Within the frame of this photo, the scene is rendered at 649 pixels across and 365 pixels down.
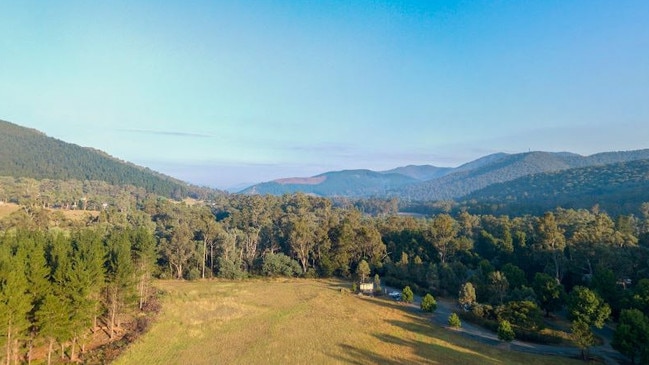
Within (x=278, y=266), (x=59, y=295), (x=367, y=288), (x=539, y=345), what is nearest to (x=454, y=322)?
(x=539, y=345)

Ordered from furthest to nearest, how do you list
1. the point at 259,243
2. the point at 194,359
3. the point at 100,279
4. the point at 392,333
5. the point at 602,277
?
the point at 259,243 → the point at 602,277 → the point at 392,333 → the point at 100,279 → the point at 194,359

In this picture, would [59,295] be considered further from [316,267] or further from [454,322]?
[316,267]

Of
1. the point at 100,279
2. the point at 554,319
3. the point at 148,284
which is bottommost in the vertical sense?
the point at 554,319

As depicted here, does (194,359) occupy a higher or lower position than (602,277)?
lower

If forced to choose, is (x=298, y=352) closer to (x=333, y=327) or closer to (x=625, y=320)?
(x=333, y=327)

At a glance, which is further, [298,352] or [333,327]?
[333,327]

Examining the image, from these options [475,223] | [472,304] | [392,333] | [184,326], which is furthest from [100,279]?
[475,223]

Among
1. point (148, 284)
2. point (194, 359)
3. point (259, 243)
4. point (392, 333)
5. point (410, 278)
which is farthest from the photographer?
point (259, 243)
